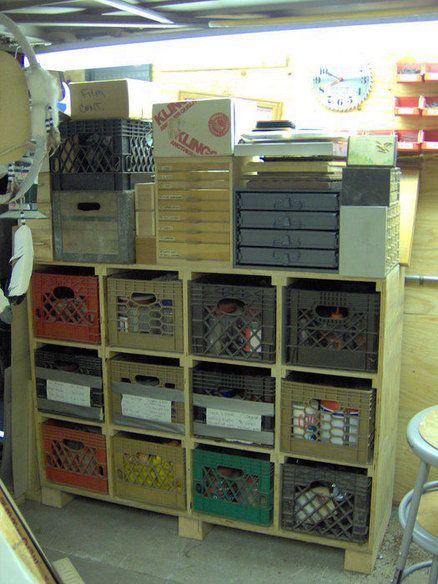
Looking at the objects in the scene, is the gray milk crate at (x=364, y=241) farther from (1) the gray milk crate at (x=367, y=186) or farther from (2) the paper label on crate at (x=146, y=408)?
(2) the paper label on crate at (x=146, y=408)

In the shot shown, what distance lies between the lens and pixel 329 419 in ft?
8.00

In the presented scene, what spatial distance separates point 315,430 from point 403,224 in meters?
0.94

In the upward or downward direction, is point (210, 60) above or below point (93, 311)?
above

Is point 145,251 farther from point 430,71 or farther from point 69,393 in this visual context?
point 430,71

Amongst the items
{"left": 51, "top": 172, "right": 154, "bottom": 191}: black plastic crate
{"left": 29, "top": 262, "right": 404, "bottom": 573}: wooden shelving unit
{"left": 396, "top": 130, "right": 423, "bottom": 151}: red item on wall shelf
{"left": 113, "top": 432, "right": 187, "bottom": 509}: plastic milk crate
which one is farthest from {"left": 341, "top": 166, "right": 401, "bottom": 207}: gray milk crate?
{"left": 113, "top": 432, "right": 187, "bottom": 509}: plastic milk crate

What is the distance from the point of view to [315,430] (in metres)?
2.47

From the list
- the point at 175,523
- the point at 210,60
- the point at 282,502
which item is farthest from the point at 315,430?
the point at 210,60

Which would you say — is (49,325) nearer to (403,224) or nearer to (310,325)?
(310,325)

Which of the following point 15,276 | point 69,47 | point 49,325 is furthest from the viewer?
point 49,325

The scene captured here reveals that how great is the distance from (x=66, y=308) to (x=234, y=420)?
0.86m

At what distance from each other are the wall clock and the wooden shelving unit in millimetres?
861

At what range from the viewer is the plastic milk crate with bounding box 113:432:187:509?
2.71 m

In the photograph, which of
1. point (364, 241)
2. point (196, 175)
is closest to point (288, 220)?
point (364, 241)

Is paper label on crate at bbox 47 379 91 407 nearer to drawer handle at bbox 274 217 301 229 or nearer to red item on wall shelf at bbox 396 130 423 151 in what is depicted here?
drawer handle at bbox 274 217 301 229
